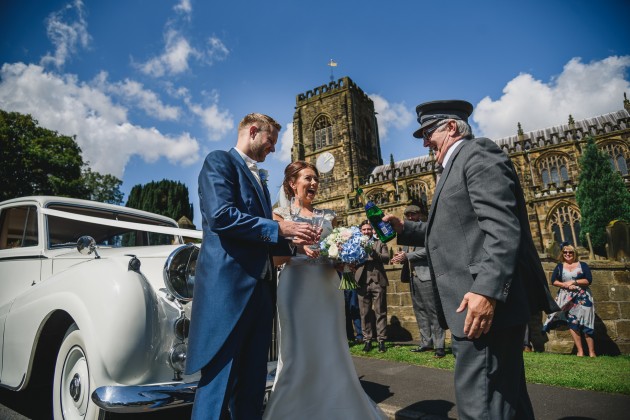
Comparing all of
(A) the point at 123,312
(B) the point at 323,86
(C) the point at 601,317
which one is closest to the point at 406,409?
(A) the point at 123,312

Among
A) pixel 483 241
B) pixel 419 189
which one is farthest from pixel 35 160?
pixel 419 189

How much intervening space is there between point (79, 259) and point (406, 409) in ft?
11.3

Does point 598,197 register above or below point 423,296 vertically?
above

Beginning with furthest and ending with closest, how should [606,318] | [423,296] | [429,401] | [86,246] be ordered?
1. [423,296]
2. [606,318]
3. [429,401]
4. [86,246]

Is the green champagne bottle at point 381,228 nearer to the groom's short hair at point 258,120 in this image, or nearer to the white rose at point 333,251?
the white rose at point 333,251

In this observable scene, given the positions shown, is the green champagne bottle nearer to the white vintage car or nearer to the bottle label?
the bottle label

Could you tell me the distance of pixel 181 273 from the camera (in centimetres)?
283

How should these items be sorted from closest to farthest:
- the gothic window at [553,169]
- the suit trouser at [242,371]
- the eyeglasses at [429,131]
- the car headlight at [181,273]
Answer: the suit trouser at [242,371] < the eyeglasses at [429,131] < the car headlight at [181,273] < the gothic window at [553,169]

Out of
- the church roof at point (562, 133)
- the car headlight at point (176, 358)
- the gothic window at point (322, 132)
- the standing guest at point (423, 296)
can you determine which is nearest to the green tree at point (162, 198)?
the gothic window at point (322, 132)

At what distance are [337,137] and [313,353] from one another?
3591 cm

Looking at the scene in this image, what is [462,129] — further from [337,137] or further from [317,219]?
[337,137]

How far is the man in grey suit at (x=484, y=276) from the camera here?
5.28ft

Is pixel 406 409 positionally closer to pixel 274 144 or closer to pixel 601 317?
pixel 274 144

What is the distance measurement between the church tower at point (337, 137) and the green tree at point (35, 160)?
20936 mm
